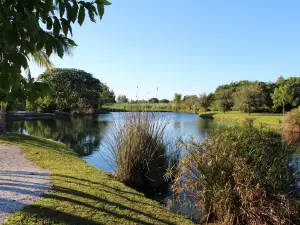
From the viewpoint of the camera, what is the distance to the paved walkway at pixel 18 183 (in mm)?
4273

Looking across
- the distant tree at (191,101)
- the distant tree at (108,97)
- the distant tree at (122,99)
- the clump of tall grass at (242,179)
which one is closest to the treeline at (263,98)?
the distant tree at (191,101)

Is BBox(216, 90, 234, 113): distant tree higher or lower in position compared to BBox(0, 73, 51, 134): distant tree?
higher

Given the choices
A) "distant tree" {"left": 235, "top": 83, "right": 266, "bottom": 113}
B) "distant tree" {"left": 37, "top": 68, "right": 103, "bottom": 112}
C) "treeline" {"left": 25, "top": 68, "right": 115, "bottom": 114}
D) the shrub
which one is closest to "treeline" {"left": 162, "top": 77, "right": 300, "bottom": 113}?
"distant tree" {"left": 235, "top": 83, "right": 266, "bottom": 113}

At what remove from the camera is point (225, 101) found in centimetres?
5153

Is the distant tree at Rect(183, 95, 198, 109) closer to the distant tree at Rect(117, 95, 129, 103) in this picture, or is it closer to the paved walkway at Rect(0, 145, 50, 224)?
the distant tree at Rect(117, 95, 129, 103)

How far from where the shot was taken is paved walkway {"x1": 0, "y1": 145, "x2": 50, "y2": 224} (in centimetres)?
427

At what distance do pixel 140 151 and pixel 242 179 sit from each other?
326 centimetres

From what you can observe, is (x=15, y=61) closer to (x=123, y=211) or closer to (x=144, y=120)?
(x=123, y=211)

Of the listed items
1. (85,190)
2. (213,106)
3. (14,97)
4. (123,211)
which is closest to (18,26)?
(14,97)

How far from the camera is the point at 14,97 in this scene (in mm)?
1437

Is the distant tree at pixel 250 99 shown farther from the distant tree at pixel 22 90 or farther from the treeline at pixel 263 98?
the distant tree at pixel 22 90

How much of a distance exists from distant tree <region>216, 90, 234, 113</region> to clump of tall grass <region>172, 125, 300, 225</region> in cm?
4738

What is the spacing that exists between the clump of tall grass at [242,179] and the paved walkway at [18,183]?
2.64 meters

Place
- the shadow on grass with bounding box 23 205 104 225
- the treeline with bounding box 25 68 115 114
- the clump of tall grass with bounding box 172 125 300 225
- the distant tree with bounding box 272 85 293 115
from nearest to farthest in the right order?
the shadow on grass with bounding box 23 205 104 225 → the clump of tall grass with bounding box 172 125 300 225 → the distant tree with bounding box 272 85 293 115 → the treeline with bounding box 25 68 115 114
